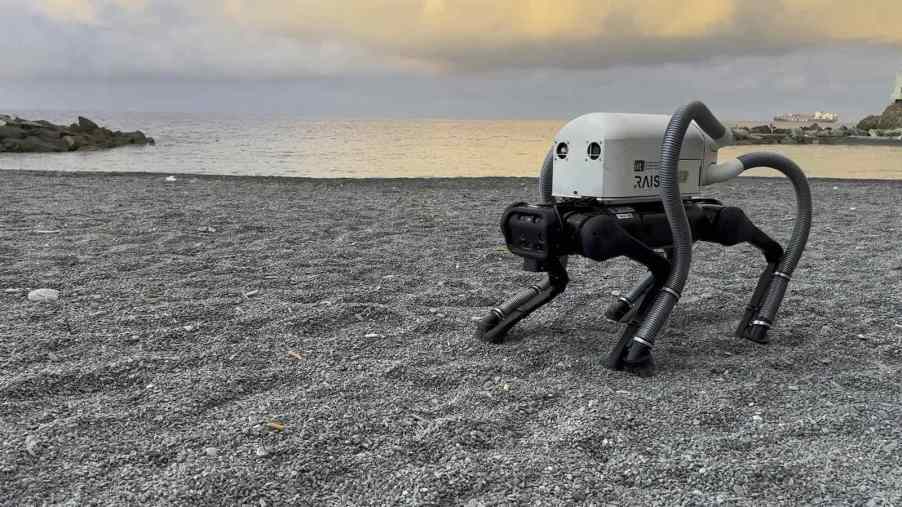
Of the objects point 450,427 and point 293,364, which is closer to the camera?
point 450,427

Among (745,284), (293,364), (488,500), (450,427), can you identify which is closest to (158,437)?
(293,364)

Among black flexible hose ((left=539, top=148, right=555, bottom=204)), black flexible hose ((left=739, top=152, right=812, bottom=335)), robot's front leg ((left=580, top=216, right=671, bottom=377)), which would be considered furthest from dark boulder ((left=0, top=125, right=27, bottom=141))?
black flexible hose ((left=739, top=152, right=812, bottom=335))

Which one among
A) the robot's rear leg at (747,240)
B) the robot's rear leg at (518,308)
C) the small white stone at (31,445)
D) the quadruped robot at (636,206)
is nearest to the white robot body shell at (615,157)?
the quadruped robot at (636,206)

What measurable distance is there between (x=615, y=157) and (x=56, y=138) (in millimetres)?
29345

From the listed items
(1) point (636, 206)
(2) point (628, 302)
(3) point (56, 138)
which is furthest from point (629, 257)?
(3) point (56, 138)

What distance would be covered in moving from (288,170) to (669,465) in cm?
1616

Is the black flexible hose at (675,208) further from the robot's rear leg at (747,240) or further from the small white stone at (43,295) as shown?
the small white stone at (43,295)

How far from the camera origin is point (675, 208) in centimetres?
282

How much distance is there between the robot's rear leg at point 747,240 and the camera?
3207 millimetres

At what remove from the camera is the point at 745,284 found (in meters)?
4.86

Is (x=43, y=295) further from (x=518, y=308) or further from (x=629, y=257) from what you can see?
(x=629, y=257)

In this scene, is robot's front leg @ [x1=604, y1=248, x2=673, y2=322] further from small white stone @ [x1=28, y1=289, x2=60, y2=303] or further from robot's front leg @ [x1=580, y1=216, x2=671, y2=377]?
small white stone @ [x1=28, y1=289, x2=60, y2=303]

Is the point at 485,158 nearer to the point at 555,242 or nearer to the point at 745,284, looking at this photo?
the point at 745,284

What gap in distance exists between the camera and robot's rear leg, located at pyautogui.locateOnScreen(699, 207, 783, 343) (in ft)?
10.5
